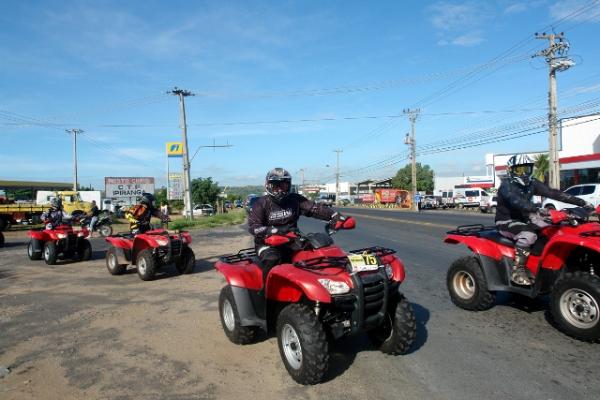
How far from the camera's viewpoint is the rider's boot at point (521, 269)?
18.4 ft

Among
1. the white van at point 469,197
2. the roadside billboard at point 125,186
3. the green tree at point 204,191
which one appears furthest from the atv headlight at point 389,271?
the green tree at point 204,191

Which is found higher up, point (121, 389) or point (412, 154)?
point (412, 154)

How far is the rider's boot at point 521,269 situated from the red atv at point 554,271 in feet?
0.17

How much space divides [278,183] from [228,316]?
5.39 ft

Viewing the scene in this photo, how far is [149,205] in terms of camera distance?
10.3m

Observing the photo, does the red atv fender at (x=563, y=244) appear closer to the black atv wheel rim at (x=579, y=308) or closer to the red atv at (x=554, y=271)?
the red atv at (x=554, y=271)

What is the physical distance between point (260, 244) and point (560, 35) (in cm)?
3118

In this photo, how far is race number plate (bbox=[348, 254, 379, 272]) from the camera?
13.4 feet

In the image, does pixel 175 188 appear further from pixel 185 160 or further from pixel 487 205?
pixel 487 205

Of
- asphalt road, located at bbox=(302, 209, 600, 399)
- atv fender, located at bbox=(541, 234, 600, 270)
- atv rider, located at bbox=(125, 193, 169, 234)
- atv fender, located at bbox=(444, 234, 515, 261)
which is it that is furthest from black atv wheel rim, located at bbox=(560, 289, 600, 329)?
atv rider, located at bbox=(125, 193, 169, 234)

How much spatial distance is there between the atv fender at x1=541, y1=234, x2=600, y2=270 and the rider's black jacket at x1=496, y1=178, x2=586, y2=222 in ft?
1.82

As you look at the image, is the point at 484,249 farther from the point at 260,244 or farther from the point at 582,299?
the point at 260,244

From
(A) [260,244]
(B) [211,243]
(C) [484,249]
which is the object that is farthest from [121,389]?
(B) [211,243]

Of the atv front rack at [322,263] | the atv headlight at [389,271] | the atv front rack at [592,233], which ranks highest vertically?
the atv front rack at [592,233]
